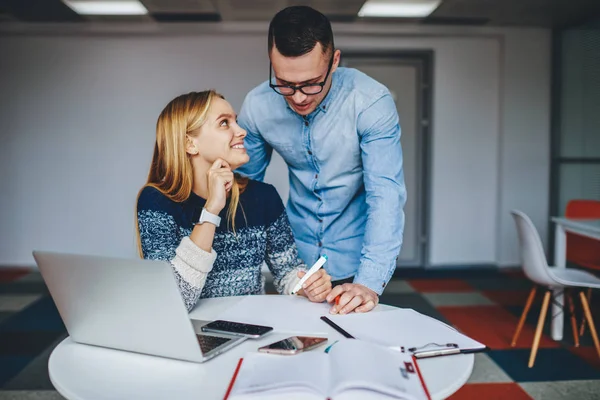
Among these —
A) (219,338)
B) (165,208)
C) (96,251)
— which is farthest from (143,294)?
(96,251)

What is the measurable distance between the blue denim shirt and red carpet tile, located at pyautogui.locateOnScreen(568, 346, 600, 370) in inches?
78.8

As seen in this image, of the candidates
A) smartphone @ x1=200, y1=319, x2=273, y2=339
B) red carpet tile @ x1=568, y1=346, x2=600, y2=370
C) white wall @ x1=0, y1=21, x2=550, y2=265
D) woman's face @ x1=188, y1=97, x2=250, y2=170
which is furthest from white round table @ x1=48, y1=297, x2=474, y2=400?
white wall @ x1=0, y1=21, x2=550, y2=265

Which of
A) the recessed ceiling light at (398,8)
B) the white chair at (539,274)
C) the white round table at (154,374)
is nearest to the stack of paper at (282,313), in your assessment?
the white round table at (154,374)

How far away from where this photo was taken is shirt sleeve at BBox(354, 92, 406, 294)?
69.0 inches

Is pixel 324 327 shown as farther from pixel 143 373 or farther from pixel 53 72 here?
pixel 53 72

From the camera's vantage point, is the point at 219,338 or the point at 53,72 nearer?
the point at 219,338

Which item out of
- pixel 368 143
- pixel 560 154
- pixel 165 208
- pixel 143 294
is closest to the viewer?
pixel 143 294

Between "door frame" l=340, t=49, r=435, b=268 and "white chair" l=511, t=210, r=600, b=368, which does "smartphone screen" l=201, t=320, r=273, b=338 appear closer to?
"white chair" l=511, t=210, r=600, b=368

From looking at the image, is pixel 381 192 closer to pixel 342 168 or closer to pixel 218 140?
pixel 342 168

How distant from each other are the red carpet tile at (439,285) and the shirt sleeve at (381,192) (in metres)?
3.43

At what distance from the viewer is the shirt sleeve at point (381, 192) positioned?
69.0 inches

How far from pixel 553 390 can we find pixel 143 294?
2.57 m

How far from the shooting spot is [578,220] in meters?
3.74

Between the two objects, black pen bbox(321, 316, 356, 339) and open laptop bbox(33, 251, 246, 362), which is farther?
black pen bbox(321, 316, 356, 339)
